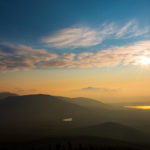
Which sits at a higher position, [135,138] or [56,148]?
[56,148]

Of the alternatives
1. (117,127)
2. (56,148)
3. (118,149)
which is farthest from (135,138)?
(56,148)

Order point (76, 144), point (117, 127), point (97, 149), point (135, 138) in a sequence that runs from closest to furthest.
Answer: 1. point (97, 149)
2. point (76, 144)
3. point (135, 138)
4. point (117, 127)

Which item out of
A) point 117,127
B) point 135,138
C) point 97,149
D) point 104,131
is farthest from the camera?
→ point 117,127

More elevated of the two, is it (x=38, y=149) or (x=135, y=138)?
(x=38, y=149)

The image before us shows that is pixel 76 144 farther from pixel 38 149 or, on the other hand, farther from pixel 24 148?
pixel 24 148

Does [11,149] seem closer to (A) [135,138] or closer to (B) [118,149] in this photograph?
(B) [118,149]

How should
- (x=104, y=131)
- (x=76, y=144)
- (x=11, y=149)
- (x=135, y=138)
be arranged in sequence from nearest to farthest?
(x=11, y=149) < (x=76, y=144) < (x=135, y=138) < (x=104, y=131)

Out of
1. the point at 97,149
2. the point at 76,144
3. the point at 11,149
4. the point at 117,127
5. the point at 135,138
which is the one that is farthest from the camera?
the point at 117,127

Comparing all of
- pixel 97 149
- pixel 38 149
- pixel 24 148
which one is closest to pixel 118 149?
pixel 97 149

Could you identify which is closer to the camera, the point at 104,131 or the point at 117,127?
the point at 104,131
